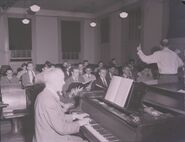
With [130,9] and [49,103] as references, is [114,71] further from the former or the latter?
[49,103]

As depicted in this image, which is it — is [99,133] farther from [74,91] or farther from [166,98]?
[74,91]

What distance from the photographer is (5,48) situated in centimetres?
1055

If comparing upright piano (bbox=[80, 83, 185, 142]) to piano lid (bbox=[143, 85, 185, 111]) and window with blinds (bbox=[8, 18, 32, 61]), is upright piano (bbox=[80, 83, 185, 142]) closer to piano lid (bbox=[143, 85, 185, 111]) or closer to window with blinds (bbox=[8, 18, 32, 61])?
piano lid (bbox=[143, 85, 185, 111])

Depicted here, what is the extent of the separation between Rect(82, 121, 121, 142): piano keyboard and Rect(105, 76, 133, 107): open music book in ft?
0.91

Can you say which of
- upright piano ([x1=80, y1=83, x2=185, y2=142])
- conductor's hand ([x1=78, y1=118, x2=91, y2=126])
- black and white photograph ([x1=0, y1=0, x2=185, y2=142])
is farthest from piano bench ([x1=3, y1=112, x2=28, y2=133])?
conductor's hand ([x1=78, y1=118, x2=91, y2=126])

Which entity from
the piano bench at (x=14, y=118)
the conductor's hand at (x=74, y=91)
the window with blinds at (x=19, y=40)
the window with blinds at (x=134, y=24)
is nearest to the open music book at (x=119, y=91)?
the conductor's hand at (x=74, y=91)

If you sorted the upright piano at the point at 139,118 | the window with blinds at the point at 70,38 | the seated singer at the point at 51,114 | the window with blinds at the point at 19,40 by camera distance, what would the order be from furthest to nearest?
the window with blinds at the point at 70,38, the window with blinds at the point at 19,40, the seated singer at the point at 51,114, the upright piano at the point at 139,118

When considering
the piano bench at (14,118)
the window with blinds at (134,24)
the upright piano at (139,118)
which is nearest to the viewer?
the upright piano at (139,118)

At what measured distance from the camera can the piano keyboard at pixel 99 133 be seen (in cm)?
205

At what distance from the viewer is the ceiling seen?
30.8 ft

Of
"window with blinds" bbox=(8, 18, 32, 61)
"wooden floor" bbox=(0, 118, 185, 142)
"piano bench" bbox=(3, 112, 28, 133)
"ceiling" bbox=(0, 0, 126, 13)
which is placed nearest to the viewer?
"wooden floor" bbox=(0, 118, 185, 142)

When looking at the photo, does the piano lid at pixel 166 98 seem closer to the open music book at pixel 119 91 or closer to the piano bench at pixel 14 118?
the open music book at pixel 119 91

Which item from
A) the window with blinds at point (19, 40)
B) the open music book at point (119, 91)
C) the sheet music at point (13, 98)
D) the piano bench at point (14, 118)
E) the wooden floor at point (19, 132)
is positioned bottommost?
the wooden floor at point (19, 132)

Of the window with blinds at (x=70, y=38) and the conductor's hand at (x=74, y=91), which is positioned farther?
the window with blinds at (x=70, y=38)
